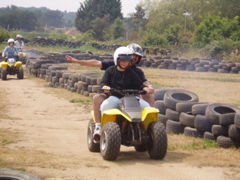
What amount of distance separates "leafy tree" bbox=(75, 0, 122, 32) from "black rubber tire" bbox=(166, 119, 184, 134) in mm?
75390

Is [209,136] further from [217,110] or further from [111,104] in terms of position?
[111,104]

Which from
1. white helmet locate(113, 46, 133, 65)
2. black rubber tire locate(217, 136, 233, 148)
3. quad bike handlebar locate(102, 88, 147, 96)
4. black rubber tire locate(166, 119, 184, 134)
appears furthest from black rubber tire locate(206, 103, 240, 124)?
→ white helmet locate(113, 46, 133, 65)

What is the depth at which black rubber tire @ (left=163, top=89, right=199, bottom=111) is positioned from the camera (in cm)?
893

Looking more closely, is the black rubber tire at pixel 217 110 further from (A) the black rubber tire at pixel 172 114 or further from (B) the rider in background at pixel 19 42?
(B) the rider in background at pixel 19 42

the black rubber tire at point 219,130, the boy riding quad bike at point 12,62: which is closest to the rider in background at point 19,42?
the boy riding quad bike at point 12,62

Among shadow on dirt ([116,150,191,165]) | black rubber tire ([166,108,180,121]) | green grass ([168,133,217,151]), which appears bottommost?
green grass ([168,133,217,151])

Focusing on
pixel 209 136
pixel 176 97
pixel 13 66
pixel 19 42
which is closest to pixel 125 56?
pixel 209 136

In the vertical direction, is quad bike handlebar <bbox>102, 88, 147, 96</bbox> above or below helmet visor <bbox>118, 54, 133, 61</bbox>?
below

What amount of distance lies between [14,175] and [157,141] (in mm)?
2025

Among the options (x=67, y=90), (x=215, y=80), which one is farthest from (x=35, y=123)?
(x=215, y=80)

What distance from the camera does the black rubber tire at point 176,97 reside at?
8.93 m

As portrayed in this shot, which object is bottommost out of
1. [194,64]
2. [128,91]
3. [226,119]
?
[194,64]

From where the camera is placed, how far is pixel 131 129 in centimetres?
646

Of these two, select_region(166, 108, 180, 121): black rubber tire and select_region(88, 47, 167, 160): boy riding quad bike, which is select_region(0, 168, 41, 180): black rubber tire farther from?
select_region(166, 108, 180, 121): black rubber tire
